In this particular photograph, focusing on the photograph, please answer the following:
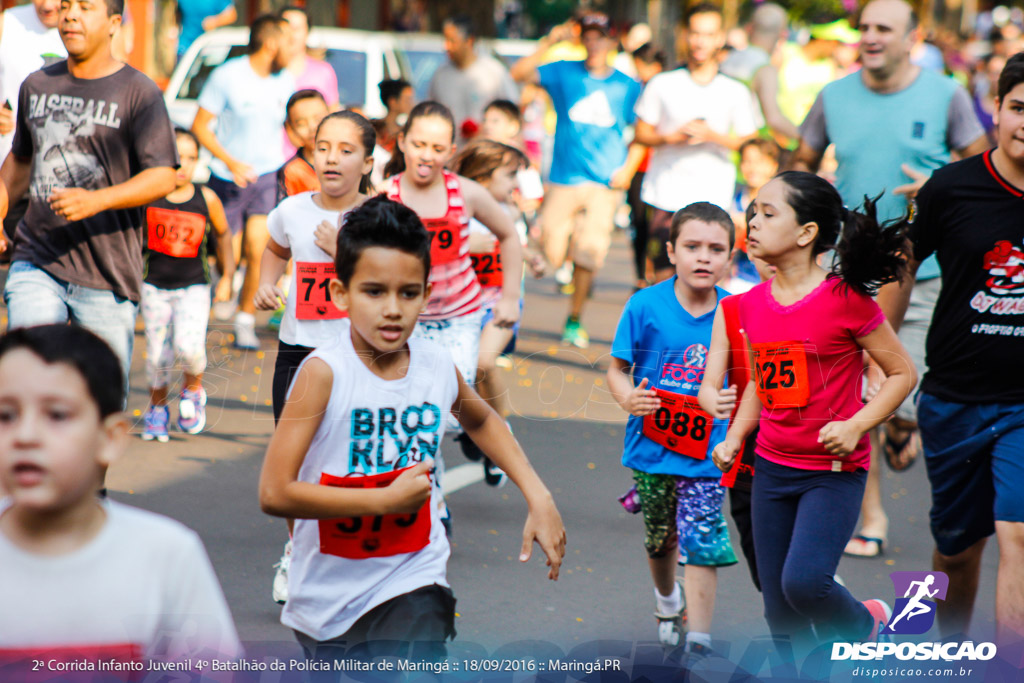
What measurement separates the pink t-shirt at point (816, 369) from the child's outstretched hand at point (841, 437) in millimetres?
110

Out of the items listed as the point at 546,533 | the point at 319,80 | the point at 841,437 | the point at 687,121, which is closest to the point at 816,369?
the point at 841,437

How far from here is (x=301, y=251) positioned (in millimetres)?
5004

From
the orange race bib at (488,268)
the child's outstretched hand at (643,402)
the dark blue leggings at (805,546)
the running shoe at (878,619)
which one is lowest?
the running shoe at (878,619)

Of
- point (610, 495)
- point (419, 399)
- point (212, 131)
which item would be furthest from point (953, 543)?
point (212, 131)

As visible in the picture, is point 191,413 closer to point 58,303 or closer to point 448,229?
point 448,229

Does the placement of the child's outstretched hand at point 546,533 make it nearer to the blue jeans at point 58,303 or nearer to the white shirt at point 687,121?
the blue jeans at point 58,303

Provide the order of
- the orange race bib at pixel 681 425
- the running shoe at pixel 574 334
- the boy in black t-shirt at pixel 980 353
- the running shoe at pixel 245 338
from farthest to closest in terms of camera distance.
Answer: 1. the running shoe at pixel 574 334
2. the running shoe at pixel 245 338
3. the orange race bib at pixel 681 425
4. the boy in black t-shirt at pixel 980 353

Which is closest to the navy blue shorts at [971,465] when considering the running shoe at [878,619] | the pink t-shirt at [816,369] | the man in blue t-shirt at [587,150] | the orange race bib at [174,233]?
the running shoe at [878,619]

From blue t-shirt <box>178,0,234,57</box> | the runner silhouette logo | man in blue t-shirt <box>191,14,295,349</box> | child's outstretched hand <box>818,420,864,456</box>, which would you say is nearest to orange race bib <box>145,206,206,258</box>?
man in blue t-shirt <box>191,14,295,349</box>

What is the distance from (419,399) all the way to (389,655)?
60cm

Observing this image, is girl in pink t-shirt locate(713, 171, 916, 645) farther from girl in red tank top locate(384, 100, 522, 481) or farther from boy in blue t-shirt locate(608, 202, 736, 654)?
girl in red tank top locate(384, 100, 522, 481)

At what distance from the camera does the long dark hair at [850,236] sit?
12.6ft

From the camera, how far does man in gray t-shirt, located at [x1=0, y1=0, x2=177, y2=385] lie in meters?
4.76

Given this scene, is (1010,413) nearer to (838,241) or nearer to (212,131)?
(838,241)
